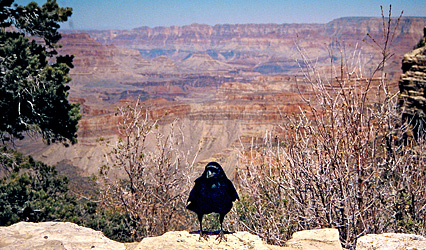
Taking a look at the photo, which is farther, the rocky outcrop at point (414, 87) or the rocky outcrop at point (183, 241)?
the rocky outcrop at point (414, 87)

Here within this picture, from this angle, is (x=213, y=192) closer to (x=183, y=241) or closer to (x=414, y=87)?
(x=183, y=241)

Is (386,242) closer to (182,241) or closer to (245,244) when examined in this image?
(245,244)

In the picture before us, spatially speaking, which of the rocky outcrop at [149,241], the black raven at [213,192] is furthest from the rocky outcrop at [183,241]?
the black raven at [213,192]

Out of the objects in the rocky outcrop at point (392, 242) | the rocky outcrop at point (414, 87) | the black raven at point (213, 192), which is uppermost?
the rocky outcrop at point (414, 87)

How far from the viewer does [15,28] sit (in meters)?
13.3

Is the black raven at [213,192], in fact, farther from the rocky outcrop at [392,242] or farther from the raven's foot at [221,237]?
the rocky outcrop at [392,242]

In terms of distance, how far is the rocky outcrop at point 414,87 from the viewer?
12.2 m

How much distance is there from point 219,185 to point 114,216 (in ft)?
30.6

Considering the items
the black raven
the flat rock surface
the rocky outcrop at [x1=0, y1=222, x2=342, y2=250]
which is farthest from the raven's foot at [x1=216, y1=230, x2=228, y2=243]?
the flat rock surface

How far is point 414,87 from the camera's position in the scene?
1286 centimetres

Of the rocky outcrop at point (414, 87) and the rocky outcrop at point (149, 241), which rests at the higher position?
the rocky outcrop at point (414, 87)

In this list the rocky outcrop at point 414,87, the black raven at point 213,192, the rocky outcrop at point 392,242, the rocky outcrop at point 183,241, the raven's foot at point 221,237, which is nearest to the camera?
the rocky outcrop at point 392,242

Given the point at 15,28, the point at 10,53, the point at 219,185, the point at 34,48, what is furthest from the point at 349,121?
the point at 15,28

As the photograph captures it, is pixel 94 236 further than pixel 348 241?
No
